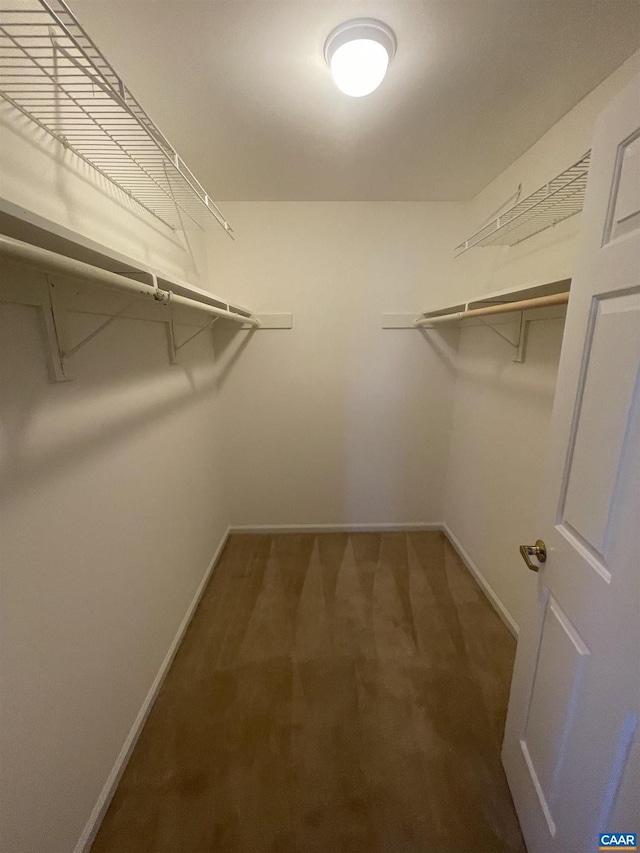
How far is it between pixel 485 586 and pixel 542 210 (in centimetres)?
203

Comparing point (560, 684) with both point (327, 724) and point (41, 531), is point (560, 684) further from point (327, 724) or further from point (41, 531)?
point (41, 531)

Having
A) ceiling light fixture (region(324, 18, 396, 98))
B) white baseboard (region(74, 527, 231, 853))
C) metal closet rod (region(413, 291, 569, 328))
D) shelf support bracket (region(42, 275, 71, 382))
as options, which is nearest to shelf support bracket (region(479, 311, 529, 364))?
metal closet rod (region(413, 291, 569, 328))

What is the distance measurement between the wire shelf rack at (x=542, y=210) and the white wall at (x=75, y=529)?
1.52 metres

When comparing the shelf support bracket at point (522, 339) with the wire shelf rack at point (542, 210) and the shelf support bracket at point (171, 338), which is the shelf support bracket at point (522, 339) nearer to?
the wire shelf rack at point (542, 210)

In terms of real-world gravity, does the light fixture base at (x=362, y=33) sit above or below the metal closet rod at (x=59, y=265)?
above

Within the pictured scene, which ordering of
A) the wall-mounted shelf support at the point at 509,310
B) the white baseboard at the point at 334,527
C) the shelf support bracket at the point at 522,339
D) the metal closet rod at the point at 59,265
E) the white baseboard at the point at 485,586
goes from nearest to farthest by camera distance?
the metal closet rod at the point at 59,265 < the wall-mounted shelf support at the point at 509,310 < the shelf support bracket at the point at 522,339 < the white baseboard at the point at 485,586 < the white baseboard at the point at 334,527

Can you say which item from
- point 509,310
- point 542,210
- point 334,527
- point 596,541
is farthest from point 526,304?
point 334,527

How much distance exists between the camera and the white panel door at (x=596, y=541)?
68cm

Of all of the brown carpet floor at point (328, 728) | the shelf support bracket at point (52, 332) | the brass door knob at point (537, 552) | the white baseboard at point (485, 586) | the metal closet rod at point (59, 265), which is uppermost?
the metal closet rod at point (59, 265)

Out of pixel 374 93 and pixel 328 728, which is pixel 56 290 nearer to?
pixel 374 93

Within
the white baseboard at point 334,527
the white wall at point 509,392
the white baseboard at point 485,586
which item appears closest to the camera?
the white wall at point 509,392

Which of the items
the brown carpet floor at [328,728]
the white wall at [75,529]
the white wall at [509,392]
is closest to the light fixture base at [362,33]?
the white wall at [509,392]

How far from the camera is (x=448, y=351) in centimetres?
254

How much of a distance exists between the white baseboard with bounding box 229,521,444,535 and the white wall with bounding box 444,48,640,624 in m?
0.31
